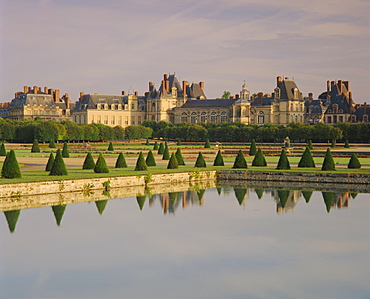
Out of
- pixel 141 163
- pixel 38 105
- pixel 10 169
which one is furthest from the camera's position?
pixel 38 105

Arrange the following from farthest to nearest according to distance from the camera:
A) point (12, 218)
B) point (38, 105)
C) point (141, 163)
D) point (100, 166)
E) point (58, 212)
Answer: point (38, 105)
point (141, 163)
point (100, 166)
point (58, 212)
point (12, 218)

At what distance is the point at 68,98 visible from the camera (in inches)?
3858

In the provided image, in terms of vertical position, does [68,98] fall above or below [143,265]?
above

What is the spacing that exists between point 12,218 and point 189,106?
7853cm

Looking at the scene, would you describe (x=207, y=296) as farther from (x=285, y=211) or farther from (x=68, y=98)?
(x=68, y=98)

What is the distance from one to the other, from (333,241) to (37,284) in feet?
18.7

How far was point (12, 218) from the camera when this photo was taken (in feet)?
46.3

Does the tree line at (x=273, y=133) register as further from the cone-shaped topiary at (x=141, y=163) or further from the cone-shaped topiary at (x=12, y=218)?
the cone-shaped topiary at (x=12, y=218)

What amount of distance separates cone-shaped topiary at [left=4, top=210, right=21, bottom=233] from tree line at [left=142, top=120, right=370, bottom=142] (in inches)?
1608

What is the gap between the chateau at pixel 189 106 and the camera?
273 feet

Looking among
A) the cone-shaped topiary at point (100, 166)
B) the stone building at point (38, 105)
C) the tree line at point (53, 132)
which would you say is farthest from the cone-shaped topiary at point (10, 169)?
the stone building at point (38, 105)

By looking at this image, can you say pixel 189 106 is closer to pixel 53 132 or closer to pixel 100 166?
pixel 53 132

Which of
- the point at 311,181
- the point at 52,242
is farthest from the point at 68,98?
the point at 52,242

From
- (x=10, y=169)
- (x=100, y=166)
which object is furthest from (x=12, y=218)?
(x=100, y=166)
